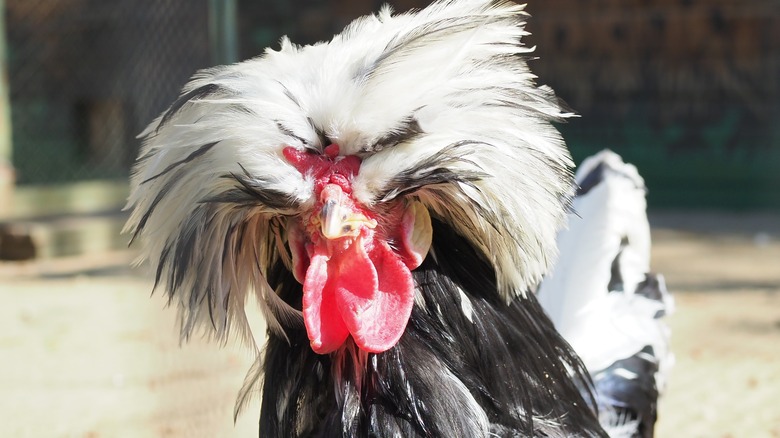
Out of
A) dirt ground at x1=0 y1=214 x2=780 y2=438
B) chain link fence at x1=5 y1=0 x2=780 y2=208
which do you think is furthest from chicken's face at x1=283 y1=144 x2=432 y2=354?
chain link fence at x1=5 y1=0 x2=780 y2=208

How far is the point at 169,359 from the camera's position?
16.6 ft

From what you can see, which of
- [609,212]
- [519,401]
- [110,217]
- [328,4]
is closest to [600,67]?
[328,4]

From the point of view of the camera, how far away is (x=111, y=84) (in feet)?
39.2

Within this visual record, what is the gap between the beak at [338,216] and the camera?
1712 millimetres

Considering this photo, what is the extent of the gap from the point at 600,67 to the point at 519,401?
8852mm

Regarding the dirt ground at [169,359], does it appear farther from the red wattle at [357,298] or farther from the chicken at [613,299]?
the chicken at [613,299]

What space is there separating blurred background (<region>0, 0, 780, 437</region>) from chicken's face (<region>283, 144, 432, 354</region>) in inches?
101

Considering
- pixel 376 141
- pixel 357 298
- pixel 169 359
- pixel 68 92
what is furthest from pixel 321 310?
pixel 68 92

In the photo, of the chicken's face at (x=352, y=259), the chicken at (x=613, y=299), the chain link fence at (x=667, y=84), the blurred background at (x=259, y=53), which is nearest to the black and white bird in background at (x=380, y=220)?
the chicken's face at (x=352, y=259)

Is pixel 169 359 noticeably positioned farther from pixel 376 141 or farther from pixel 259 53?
pixel 259 53

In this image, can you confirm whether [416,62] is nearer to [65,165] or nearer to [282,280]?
[282,280]

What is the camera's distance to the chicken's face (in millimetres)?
1775

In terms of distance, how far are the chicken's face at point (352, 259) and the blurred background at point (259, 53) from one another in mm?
2558

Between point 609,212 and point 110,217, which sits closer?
point 609,212
